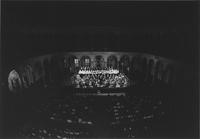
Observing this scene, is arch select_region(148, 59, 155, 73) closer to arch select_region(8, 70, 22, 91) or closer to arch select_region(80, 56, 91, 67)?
arch select_region(80, 56, 91, 67)

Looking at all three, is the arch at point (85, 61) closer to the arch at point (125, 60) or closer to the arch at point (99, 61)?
the arch at point (99, 61)

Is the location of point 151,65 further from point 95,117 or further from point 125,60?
point 95,117

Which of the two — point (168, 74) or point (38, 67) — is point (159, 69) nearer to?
point (168, 74)

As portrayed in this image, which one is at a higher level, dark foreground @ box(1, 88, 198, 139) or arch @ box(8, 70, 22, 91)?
arch @ box(8, 70, 22, 91)

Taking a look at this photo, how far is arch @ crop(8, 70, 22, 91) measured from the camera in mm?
2111

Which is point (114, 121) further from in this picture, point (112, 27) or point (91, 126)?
point (112, 27)

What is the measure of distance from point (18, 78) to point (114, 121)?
0.66m

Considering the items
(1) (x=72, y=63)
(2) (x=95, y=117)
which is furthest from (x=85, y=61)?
(2) (x=95, y=117)


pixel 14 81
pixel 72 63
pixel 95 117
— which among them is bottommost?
pixel 95 117

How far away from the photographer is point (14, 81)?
2.12 metres

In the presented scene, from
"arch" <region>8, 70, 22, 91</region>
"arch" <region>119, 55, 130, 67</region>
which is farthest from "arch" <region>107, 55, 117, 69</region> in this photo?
"arch" <region>8, 70, 22, 91</region>

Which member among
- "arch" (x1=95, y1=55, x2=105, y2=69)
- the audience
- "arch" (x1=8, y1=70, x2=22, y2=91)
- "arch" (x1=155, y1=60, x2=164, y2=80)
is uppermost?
"arch" (x1=95, y1=55, x2=105, y2=69)

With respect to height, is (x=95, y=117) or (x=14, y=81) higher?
(x=14, y=81)

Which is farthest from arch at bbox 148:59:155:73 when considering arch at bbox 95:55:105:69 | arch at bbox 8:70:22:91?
arch at bbox 8:70:22:91
